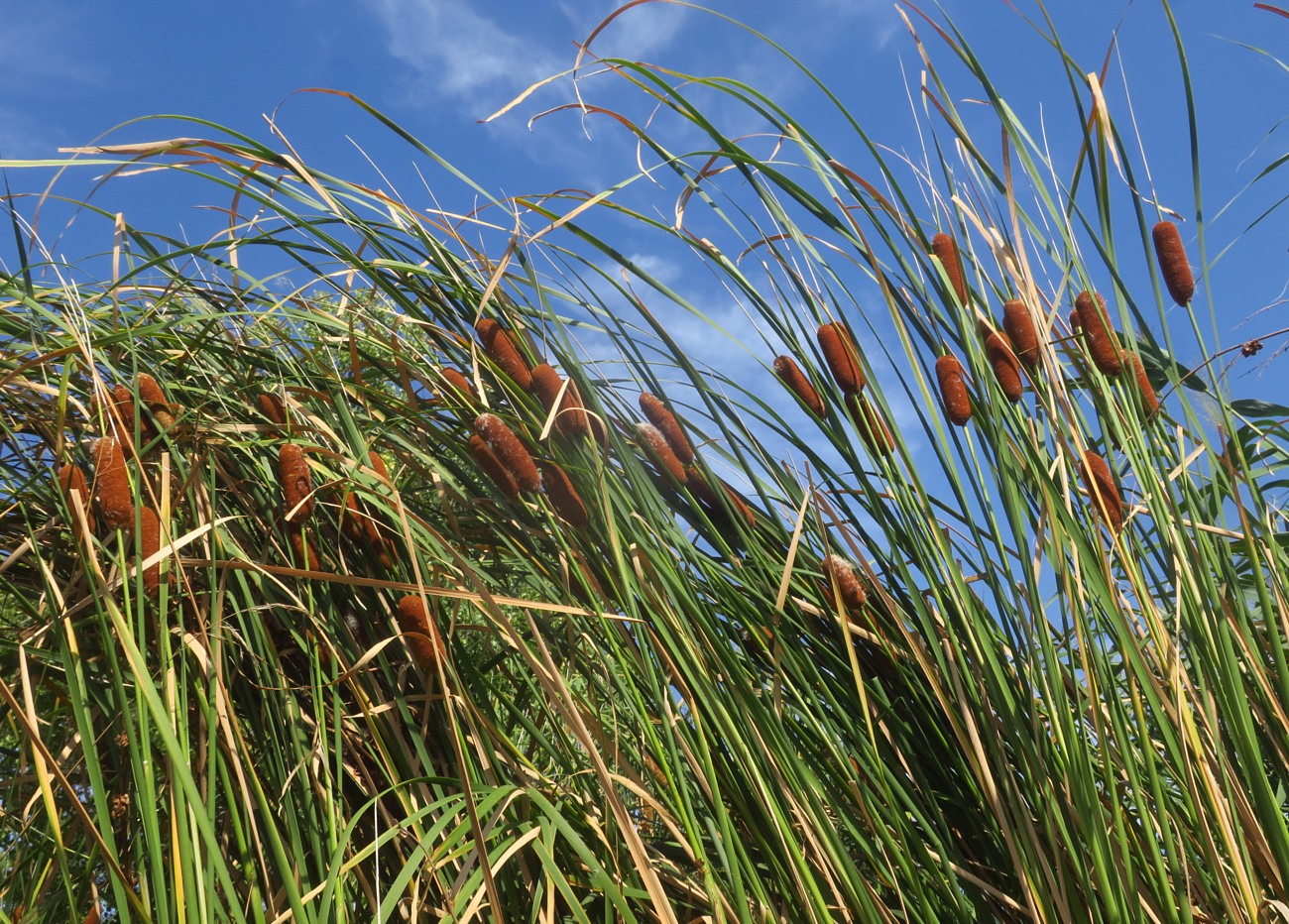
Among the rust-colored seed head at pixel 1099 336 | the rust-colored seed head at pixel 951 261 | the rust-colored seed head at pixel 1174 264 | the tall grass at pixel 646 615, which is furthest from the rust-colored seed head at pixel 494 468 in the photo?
the rust-colored seed head at pixel 1174 264

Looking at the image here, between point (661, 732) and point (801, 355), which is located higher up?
point (801, 355)

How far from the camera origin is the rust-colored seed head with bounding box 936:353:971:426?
4.30 feet

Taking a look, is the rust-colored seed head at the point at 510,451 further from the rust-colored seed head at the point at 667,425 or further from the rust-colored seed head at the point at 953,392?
the rust-colored seed head at the point at 953,392

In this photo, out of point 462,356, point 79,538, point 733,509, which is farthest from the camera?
point 462,356

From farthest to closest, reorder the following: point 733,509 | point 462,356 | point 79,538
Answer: point 462,356
point 733,509
point 79,538

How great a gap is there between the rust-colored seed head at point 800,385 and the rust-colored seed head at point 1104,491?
0.37m

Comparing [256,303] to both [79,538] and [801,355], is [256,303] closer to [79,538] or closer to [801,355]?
[79,538]

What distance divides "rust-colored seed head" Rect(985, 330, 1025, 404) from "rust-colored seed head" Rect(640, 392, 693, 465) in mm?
422

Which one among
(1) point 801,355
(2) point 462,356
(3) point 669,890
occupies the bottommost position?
(3) point 669,890

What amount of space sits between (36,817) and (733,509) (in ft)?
3.98

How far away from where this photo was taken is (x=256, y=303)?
178cm

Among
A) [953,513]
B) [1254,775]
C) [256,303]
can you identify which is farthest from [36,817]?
[1254,775]

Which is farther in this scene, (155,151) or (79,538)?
(155,151)

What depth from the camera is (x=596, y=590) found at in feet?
4.33
